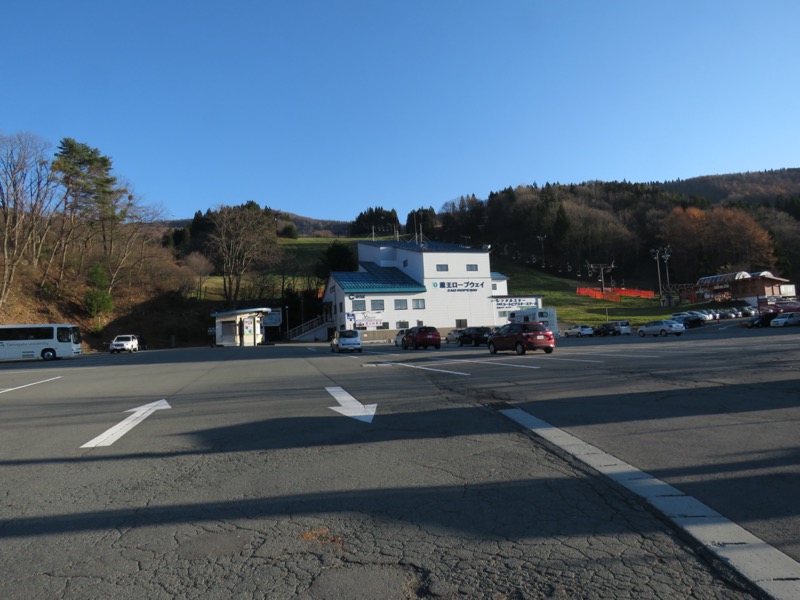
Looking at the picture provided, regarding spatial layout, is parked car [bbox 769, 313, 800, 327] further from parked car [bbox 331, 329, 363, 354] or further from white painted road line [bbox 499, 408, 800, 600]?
white painted road line [bbox 499, 408, 800, 600]

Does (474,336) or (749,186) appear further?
(749,186)

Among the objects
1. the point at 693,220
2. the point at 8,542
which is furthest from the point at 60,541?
the point at 693,220

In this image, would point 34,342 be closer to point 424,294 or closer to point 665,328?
point 424,294

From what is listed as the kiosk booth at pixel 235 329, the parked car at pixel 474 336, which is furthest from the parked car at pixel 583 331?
the kiosk booth at pixel 235 329

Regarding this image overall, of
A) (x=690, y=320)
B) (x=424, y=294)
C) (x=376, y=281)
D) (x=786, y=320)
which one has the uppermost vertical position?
(x=376, y=281)

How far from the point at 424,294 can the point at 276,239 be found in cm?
2664

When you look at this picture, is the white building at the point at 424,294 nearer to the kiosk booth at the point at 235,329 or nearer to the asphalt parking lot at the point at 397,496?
the kiosk booth at the point at 235,329

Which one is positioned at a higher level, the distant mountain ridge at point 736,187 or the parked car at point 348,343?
the distant mountain ridge at point 736,187

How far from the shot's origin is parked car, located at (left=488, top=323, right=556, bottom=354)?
26.9 meters

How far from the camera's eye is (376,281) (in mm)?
67312

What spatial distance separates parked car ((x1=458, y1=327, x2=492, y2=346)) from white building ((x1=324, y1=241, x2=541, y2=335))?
1823 centimetres

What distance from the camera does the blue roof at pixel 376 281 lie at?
64.3 metres

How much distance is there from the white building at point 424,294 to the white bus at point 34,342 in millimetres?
27960

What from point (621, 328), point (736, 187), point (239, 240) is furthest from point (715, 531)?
point (736, 187)
